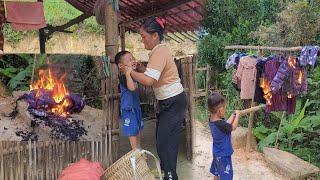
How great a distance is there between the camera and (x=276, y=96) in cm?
595

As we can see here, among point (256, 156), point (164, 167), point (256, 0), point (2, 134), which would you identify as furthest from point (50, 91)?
point (256, 0)

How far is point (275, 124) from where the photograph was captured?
8.55m

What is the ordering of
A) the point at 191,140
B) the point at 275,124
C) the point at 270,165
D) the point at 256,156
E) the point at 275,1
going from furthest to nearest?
the point at 275,1 → the point at 275,124 → the point at 256,156 → the point at 270,165 → the point at 191,140

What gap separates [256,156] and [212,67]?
20.4ft

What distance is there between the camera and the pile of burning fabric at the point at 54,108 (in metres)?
5.35

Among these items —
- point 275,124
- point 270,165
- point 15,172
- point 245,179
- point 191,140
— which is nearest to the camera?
point 15,172

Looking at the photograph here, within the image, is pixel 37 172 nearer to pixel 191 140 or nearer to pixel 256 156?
pixel 191 140

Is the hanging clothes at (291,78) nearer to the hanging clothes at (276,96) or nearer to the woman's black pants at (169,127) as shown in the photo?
the hanging clothes at (276,96)

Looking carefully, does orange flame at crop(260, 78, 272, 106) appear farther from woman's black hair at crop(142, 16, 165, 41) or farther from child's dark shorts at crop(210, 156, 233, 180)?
woman's black hair at crop(142, 16, 165, 41)

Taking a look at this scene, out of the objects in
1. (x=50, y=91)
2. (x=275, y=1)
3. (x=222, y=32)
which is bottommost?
(x=50, y=91)

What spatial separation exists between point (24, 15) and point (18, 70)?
221 centimetres

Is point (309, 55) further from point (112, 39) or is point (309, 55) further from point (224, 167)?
point (112, 39)

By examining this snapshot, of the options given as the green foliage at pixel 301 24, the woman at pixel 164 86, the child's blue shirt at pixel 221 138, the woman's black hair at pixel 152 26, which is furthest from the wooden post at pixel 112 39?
the green foliage at pixel 301 24

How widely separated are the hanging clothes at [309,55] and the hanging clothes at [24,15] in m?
4.34
